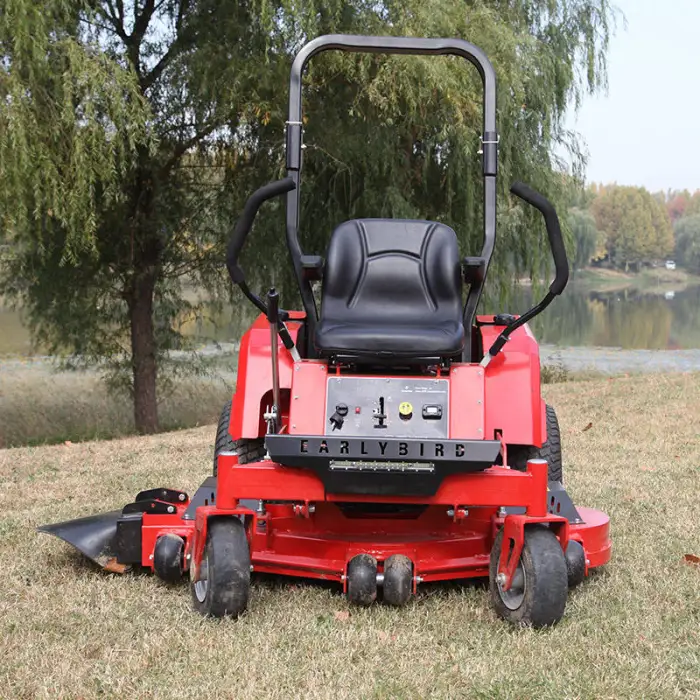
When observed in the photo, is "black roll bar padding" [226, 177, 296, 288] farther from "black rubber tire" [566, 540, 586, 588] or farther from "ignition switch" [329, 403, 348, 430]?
"black rubber tire" [566, 540, 586, 588]

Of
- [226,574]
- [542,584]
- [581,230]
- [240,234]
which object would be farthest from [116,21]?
[581,230]

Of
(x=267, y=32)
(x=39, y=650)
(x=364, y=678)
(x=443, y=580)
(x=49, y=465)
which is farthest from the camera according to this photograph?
(x=267, y=32)

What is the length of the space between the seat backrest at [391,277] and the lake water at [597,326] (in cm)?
640

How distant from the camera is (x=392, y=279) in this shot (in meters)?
3.53

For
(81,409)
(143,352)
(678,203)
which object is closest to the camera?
(143,352)

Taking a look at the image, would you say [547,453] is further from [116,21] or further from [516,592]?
[116,21]

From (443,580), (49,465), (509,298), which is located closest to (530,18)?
(509,298)

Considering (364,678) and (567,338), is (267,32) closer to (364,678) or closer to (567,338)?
(364,678)

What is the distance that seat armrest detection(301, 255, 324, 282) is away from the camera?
354cm

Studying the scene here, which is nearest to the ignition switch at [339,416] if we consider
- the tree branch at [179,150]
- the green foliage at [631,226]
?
the tree branch at [179,150]

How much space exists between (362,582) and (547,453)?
111 cm

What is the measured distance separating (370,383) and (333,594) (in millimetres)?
726

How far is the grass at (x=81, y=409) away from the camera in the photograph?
950cm

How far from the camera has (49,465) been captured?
20.2ft
